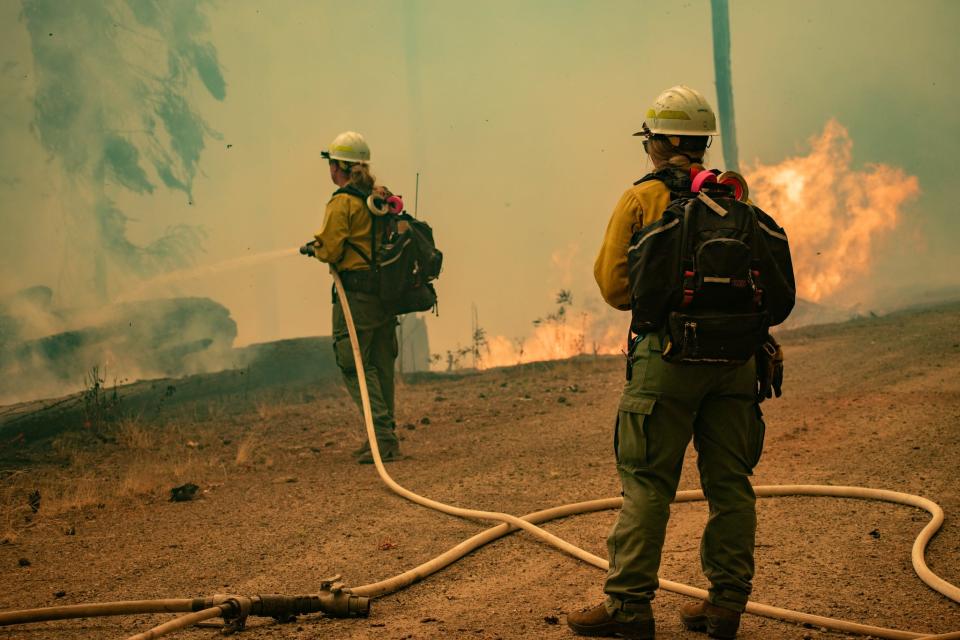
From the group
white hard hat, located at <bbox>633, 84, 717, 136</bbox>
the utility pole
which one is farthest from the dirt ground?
the utility pole

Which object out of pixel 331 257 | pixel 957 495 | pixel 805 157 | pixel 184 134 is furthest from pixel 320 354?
pixel 957 495

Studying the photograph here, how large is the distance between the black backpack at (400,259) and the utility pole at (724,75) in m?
9.89

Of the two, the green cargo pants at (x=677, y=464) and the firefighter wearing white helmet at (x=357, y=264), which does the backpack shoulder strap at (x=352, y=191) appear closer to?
the firefighter wearing white helmet at (x=357, y=264)

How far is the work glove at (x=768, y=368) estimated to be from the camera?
3.63m

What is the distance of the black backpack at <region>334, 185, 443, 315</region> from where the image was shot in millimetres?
7500

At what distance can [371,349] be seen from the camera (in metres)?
7.73

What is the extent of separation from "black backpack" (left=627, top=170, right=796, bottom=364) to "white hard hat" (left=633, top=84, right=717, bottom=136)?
1.18 ft

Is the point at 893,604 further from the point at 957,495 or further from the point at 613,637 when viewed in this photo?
the point at 957,495

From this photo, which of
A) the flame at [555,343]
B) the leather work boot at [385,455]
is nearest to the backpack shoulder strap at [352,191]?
the leather work boot at [385,455]

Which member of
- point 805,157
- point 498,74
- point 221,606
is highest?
point 498,74

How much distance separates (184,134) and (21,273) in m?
3.06

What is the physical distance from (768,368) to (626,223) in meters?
0.76

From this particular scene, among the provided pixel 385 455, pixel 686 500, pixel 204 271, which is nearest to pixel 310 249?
pixel 385 455

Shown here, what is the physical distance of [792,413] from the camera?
832 centimetres
